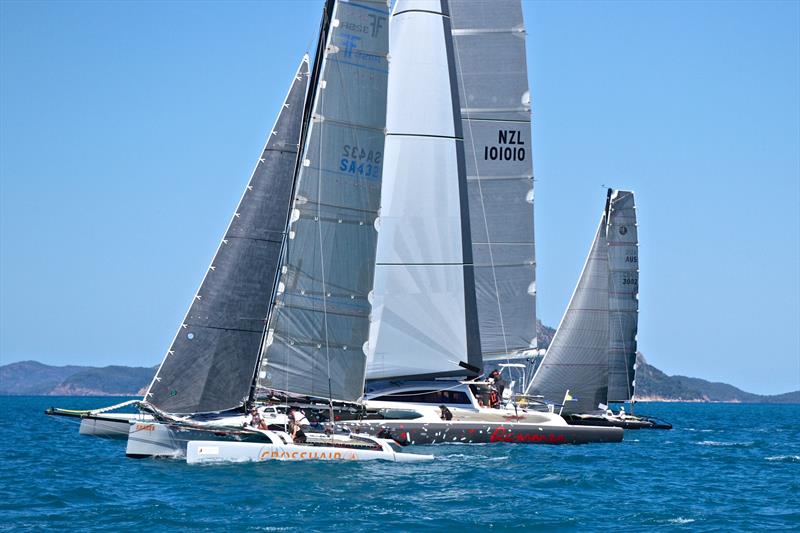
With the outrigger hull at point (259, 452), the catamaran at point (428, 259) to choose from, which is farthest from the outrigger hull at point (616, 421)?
the outrigger hull at point (259, 452)

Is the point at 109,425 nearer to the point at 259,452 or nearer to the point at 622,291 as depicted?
the point at 259,452

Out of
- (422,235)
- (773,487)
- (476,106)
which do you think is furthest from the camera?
(476,106)

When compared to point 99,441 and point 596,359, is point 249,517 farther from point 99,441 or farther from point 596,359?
point 596,359

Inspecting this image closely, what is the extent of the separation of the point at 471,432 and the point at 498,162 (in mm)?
10593

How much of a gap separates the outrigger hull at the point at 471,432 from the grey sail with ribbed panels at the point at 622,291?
17297 millimetres

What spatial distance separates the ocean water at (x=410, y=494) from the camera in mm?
21641

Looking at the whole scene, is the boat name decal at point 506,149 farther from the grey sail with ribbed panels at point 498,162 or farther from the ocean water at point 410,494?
the ocean water at point 410,494

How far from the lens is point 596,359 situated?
158ft

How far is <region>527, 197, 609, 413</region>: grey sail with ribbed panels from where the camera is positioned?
48.0m

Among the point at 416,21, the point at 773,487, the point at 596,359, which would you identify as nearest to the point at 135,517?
the point at 773,487

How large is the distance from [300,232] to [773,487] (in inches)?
529

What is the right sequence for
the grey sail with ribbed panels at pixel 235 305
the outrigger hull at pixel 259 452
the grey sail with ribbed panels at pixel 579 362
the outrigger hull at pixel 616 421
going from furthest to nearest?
the grey sail with ribbed panels at pixel 579 362, the outrigger hull at pixel 616 421, the grey sail with ribbed panels at pixel 235 305, the outrigger hull at pixel 259 452

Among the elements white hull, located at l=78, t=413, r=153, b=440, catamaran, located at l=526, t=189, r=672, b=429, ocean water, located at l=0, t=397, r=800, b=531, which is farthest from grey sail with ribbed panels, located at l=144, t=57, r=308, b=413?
catamaran, located at l=526, t=189, r=672, b=429

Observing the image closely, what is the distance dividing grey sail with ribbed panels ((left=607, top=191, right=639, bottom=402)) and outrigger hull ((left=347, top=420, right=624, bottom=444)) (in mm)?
17297
